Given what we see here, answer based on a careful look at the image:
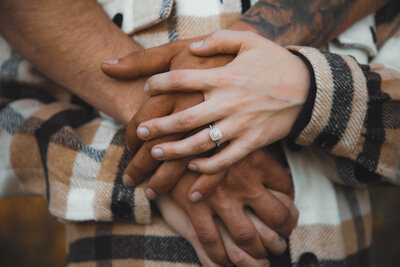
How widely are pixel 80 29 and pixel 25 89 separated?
340 millimetres

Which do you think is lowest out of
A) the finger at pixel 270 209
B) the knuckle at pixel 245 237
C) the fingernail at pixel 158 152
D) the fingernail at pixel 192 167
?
the knuckle at pixel 245 237

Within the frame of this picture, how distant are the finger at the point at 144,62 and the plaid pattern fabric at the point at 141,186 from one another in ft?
0.34

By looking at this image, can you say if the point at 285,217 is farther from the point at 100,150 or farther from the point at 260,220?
the point at 100,150

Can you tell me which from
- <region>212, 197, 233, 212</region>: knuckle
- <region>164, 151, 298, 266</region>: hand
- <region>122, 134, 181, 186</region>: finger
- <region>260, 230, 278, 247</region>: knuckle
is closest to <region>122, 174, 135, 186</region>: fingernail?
<region>122, 134, 181, 186</region>: finger

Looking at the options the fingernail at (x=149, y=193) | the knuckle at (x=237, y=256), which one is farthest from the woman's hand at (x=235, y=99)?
the knuckle at (x=237, y=256)

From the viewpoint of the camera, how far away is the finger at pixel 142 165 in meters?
0.77

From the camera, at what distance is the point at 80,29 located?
0.89 m

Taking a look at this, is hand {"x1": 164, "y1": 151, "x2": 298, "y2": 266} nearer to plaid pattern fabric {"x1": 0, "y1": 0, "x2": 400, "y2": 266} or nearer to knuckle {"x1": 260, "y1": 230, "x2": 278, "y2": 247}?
knuckle {"x1": 260, "y1": 230, "x2": 278, "y2": 247}

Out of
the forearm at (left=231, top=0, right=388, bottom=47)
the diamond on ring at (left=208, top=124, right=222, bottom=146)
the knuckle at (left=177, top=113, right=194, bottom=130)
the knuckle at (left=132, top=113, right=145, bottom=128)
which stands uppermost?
the forearm at (left=231, top=0, right=388, bottom=47)

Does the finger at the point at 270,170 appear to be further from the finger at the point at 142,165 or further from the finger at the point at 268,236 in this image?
the finger at the point at 142,165

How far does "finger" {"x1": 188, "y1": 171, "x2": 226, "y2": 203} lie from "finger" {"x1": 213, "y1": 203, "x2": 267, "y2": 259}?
6cm

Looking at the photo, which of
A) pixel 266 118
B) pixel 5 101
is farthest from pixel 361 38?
pixel 5 101

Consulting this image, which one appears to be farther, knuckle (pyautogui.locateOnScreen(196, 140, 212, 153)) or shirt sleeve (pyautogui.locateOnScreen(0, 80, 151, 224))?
shirt sleeve (pyautogui.locateOnScreen(0, 80, 151, 224))

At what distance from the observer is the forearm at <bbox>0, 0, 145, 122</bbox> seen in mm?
858
